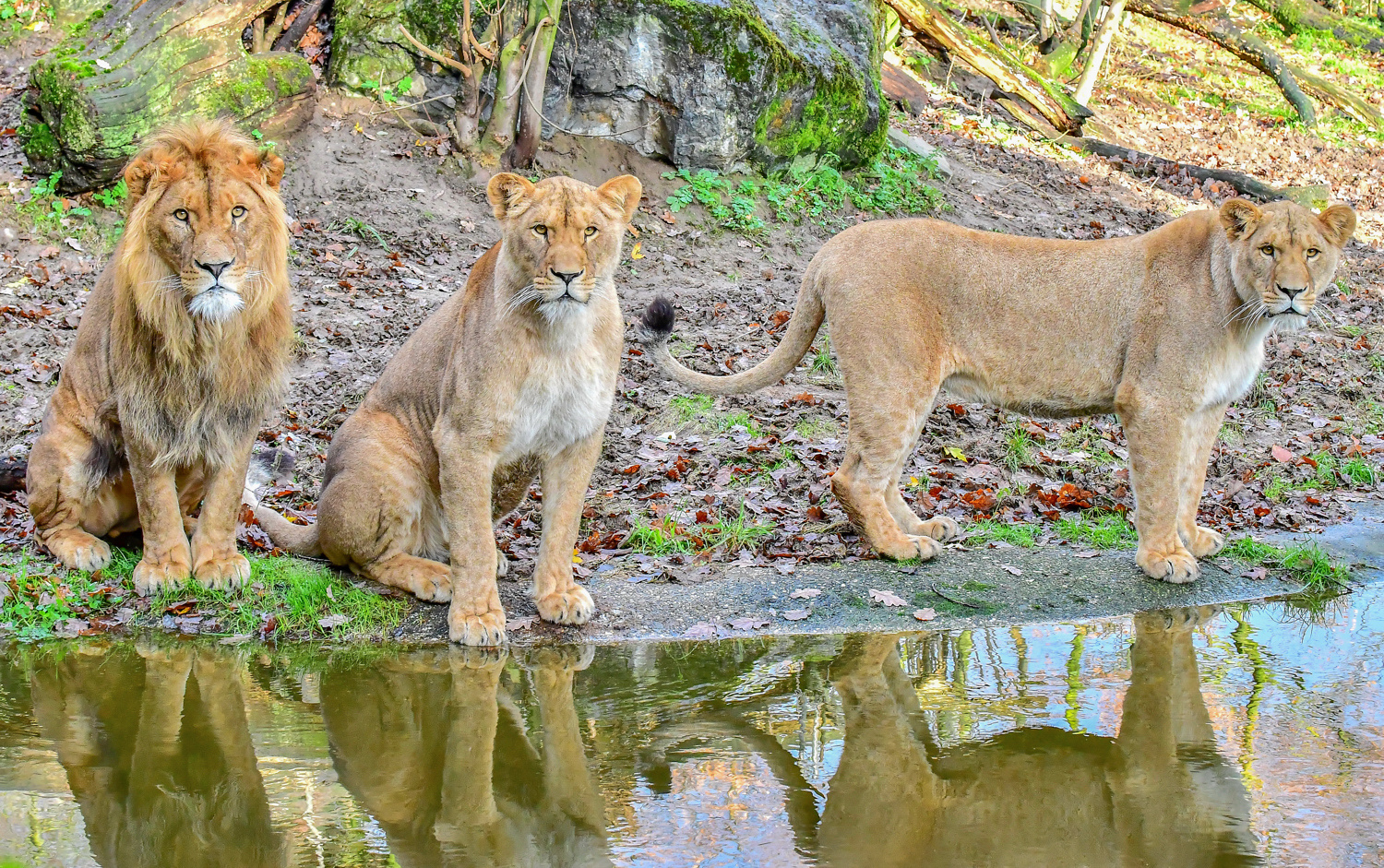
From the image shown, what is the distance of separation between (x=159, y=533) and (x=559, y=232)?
2228mm

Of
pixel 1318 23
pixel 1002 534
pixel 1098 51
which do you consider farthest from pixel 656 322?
pixel 1318 23

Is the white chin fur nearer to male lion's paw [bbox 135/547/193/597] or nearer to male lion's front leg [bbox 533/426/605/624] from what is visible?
male lion's paw [bbox 135/547/193/597]

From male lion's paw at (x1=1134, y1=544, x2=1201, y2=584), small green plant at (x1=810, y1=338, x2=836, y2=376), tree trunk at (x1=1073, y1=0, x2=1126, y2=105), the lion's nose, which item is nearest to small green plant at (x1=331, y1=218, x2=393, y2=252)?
small green plant at (x1=810, y1=338, x2=836, y2=376)

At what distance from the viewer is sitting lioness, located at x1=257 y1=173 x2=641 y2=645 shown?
474 cm

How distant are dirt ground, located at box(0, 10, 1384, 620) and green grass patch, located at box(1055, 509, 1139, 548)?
0.34 ft

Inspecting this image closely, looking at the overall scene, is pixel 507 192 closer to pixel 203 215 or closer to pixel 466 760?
pixel 203 215

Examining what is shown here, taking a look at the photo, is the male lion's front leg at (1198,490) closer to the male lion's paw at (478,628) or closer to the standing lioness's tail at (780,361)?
the standing lioness's tail at (780,361)

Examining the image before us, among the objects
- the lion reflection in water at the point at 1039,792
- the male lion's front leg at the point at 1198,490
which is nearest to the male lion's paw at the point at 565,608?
the lion reflection in water at the point at 1039,792

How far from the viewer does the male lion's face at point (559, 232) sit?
183 inches

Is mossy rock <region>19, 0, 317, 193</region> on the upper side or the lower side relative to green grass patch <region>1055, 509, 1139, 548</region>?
upper

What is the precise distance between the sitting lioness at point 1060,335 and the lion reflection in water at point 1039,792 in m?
1.52

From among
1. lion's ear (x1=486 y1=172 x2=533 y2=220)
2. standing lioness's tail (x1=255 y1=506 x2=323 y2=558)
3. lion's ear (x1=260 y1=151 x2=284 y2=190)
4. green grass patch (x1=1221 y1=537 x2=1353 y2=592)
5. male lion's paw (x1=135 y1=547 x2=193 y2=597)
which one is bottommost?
male lion's paw (x1=135 y1=547 x2=193 y2=597)

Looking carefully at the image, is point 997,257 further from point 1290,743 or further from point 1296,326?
point 1290,743

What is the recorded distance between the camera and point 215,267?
15.5 ft
